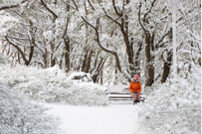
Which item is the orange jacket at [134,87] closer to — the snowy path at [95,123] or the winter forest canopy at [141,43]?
the winter forest canopy at [141,43]

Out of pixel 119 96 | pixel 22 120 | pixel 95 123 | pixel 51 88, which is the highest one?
pixel 51 88

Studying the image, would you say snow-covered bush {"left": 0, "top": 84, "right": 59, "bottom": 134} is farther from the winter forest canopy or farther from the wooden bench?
the wooden bench

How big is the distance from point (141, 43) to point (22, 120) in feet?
39.8

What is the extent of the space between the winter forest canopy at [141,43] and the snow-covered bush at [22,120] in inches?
85.7

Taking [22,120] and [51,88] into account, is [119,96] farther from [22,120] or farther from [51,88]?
[22,120]

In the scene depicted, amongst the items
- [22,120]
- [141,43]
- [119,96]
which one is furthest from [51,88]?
[141,43]

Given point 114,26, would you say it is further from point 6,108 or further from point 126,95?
point 6,108

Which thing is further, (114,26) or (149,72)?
(114,26)

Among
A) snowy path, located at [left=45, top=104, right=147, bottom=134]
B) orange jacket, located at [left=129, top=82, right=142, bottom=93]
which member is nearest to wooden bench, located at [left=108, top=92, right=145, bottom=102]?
orange jacket, located at [left=129, top=82, right=142, bottom=93]

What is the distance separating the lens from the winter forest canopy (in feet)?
13.5

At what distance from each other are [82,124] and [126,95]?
5.63 m

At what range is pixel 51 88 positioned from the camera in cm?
885

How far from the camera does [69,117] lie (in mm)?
6516

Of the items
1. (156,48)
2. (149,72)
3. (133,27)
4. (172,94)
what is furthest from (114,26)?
(172,94)
